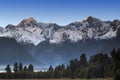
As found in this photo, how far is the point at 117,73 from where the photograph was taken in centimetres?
19925
